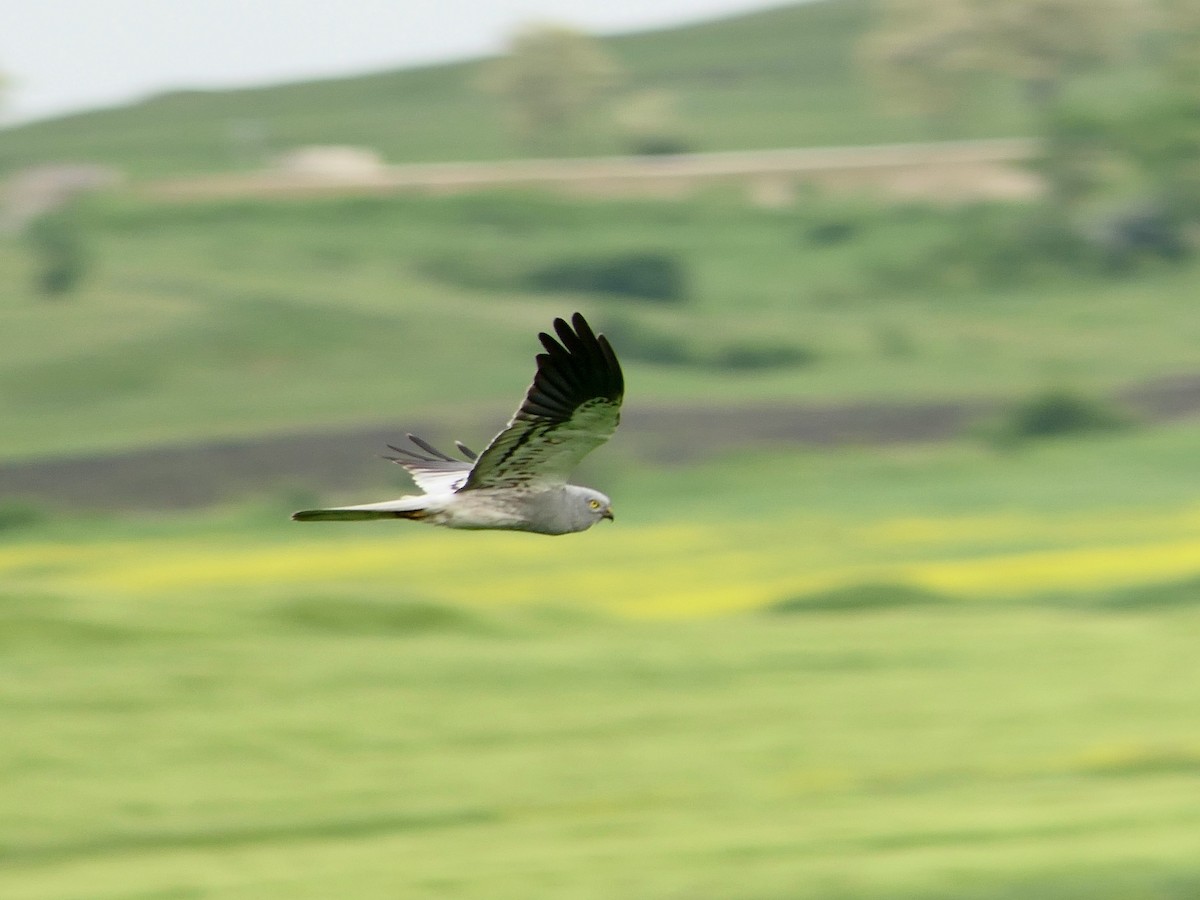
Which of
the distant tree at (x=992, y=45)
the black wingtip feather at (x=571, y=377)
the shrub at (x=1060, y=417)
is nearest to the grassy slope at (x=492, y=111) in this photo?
the distant tree at (x=992, y=45)

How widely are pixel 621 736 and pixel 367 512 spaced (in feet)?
40.7

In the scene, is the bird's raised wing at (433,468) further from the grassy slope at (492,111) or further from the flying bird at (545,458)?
the grassy slope at (492,111)

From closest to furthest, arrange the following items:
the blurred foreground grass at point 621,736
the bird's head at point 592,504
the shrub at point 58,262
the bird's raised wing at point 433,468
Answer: the bird's head at point 592,504 → the bird's raised wing at point 433,468 → the blurred foreground grass at point 621,736 → the shrub at point 58,262

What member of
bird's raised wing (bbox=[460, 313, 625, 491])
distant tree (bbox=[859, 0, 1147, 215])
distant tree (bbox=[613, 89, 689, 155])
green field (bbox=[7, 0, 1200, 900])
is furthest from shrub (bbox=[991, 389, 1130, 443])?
distant tree (bbox=[613, 89, 689, 155])

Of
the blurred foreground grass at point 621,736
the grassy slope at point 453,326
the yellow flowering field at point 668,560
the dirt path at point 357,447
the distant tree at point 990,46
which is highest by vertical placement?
the distant tree at point 990,46

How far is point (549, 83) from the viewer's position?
127 metres

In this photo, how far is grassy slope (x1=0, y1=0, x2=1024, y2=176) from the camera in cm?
13000

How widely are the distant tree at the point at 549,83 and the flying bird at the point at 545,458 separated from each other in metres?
115

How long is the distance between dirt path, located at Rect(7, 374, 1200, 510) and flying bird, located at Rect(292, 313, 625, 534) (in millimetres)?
37969

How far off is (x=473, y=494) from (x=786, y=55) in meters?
155

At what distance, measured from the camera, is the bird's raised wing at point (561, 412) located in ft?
35.3

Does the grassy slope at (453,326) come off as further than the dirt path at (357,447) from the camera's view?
Yes

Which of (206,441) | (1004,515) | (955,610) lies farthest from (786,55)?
(955,610)

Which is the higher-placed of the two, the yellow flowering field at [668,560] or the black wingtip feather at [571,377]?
the yellow flowering field at [668,560]
